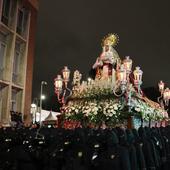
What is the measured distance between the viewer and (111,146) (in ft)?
24.5

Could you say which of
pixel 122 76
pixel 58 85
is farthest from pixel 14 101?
pixel 122 76

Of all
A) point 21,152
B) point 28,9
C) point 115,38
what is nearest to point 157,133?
point 21,152

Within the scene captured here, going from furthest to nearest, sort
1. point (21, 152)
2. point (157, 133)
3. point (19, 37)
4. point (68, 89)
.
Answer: point (19, 37), point (68, 89), point (157, 133), point (21, 152)

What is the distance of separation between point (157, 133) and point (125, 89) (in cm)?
287

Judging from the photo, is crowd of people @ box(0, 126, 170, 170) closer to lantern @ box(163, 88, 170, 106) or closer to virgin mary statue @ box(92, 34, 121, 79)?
virgin mary statue @ box(92, 34, 121, 79)

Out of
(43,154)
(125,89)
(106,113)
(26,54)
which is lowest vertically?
(43,154)

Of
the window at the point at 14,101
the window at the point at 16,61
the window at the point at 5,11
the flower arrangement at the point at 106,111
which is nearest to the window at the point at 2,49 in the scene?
the window at the point at 5,11

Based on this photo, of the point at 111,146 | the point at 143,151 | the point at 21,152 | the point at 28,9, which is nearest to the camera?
the point at 21,152

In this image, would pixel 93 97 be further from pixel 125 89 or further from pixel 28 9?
pixel 28 9

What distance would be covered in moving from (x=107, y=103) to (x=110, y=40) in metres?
5.72

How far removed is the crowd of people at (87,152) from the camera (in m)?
6.66

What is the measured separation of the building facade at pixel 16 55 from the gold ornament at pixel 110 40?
6002mm

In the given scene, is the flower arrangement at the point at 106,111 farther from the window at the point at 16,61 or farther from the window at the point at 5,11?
the window at the point at 5,11

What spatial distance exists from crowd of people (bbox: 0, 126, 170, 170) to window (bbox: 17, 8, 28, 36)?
13.9 meters
